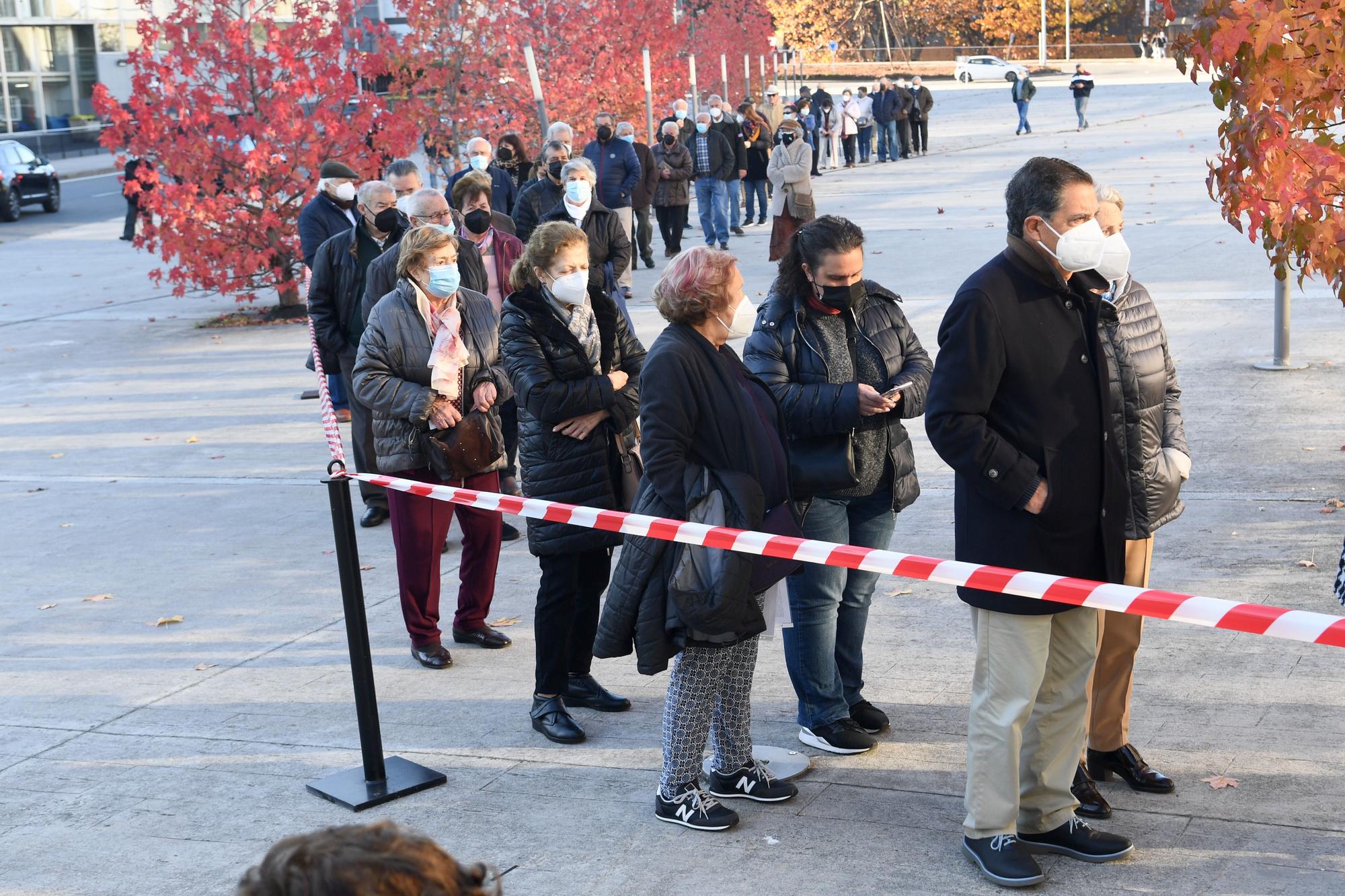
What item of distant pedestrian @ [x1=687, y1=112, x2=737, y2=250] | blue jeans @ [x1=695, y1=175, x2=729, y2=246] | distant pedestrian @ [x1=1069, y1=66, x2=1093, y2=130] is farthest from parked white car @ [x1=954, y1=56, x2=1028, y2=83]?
distant pedestrian @ [x1=687, y1=112, x2=737, y2=250]

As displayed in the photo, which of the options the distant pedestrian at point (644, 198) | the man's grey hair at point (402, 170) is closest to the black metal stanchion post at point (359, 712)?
the man's grey hair at point (402, 170)

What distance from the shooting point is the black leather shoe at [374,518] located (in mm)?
8812

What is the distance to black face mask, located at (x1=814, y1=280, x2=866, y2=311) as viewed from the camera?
508cm

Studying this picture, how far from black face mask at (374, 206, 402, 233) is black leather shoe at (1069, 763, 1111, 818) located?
17.7 feet

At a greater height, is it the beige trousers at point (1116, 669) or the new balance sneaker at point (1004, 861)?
the beige trousers at point (1116, 669)

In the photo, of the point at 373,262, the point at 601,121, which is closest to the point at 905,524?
the point at 373,262

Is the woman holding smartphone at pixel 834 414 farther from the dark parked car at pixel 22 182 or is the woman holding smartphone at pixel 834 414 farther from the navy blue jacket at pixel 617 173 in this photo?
the dark parked car at pixel 22 182

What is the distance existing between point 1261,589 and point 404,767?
376cm

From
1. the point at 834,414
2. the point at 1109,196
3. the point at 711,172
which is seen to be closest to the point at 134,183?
the point at 711,172

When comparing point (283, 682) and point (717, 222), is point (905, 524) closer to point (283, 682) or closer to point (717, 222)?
point (283, 682)

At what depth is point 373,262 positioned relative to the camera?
766cm

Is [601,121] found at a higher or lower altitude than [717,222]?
higher

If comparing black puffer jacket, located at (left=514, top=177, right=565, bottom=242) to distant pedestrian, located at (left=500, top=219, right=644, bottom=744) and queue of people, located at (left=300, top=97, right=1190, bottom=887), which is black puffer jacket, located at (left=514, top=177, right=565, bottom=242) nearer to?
queue of people, located at (left=300, top=97, right=1190, bottom=887)

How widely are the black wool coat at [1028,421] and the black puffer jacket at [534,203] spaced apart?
8210 millimetres
